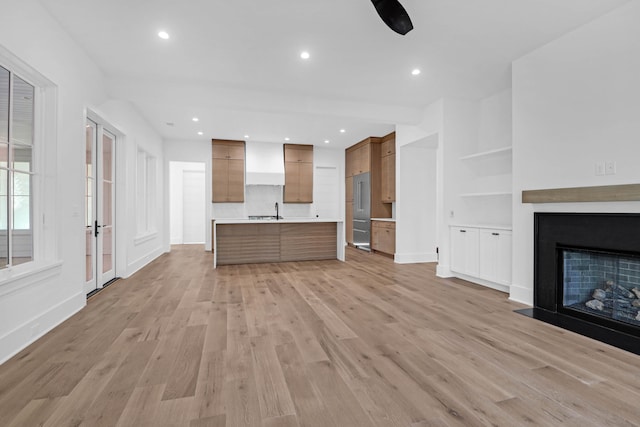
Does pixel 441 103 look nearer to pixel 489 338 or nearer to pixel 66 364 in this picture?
pixel 489 338

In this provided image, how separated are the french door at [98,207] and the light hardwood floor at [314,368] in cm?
70

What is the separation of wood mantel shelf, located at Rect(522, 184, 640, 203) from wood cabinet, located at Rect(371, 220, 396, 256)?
3100 mm

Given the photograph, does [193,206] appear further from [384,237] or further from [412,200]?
[412,200]

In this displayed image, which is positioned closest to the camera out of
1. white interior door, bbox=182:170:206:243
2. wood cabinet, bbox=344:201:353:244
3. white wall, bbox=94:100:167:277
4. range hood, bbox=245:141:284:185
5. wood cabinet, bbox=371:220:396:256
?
white wall, bbox=94:100:167:277

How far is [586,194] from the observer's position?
2.79 metres

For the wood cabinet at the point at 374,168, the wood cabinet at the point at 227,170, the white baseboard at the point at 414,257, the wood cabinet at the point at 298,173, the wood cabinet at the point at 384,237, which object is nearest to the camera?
the white baseboard at the point at 414,257

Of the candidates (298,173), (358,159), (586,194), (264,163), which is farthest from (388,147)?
(586,194)

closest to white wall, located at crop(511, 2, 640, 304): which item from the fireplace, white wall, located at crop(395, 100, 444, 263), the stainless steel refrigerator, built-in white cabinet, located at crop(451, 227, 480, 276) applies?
the fireplace

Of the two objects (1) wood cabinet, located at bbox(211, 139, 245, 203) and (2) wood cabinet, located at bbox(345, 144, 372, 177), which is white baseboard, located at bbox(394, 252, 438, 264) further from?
(1) wood cabinet, located at bbox(211, 139, 245, 203)

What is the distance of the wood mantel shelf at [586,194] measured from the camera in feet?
8.19

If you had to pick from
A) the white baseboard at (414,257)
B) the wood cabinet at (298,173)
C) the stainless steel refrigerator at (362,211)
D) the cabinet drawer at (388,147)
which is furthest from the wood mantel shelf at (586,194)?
the wood cabinet at (298,173)

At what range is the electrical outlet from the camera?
106 inches

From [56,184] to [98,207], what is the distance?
1241 mm

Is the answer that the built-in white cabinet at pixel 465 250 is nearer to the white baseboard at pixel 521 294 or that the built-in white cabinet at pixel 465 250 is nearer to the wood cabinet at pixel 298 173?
the white baseboard at pixel 521 294
